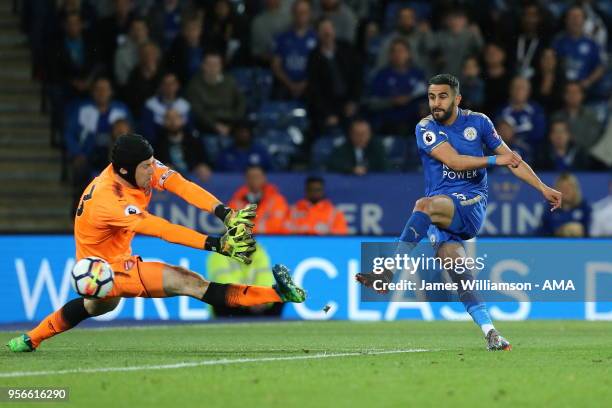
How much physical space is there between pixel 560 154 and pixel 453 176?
7821mm

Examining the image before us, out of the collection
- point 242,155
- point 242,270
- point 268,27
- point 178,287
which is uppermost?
point 268,27

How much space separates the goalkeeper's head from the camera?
10578 mm

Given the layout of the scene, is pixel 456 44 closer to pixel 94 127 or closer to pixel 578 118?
pixel 578 118

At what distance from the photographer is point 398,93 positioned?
65.2 ft

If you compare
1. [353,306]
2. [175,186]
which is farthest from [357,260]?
[175,186]

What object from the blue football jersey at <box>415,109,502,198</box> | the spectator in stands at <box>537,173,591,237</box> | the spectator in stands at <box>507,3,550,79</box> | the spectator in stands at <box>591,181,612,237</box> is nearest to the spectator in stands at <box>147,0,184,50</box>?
the spectator in stands at <box>507,3,550,79</box>

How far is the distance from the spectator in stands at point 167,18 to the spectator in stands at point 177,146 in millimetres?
2500

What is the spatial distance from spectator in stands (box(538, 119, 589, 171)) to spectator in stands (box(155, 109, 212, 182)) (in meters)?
4.60

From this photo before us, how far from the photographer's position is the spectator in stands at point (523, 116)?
19.1 metres

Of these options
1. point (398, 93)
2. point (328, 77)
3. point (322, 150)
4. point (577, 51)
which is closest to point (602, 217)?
point (577, 51)

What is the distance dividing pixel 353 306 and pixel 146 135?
14.1 ft

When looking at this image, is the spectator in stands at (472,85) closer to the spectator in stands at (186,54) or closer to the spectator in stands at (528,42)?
the spectator in stands at (528,42)

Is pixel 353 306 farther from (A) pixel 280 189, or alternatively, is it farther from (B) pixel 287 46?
(B) pixel 287 46

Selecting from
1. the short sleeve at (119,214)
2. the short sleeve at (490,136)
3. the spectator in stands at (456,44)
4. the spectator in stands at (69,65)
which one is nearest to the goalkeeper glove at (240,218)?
the short sleeve at (119,214)
